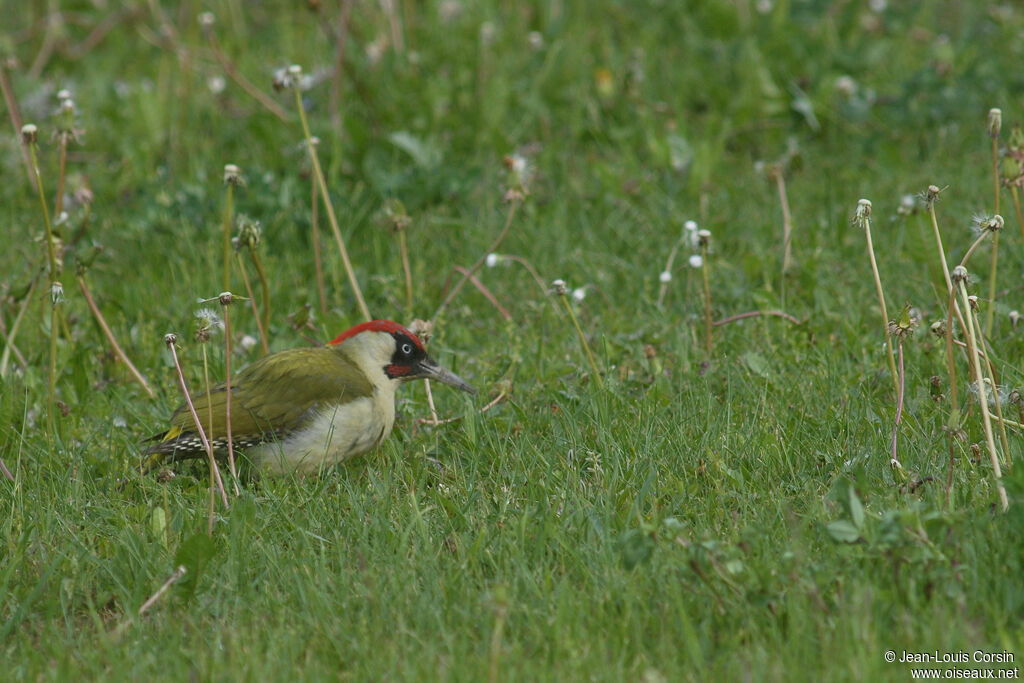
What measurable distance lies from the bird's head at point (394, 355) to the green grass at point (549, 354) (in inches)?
7.2

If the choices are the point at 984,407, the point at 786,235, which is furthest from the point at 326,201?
the point at 984,407

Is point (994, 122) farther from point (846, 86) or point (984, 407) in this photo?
point (846, 86)

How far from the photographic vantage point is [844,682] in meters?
2.75

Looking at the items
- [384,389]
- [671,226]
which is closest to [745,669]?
[384,389]

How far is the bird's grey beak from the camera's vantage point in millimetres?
4617

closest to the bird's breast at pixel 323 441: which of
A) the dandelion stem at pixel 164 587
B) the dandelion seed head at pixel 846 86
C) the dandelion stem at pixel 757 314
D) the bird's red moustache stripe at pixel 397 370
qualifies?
the bird's red moustache stripe at pixel 397 370

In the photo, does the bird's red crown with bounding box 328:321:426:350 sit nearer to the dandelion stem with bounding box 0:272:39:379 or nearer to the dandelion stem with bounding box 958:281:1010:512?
the dandelion stem with bounding box 0:272:39:379

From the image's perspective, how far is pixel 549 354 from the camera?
16.7 ft

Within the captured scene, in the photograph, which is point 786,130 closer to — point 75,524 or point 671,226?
point 671,226

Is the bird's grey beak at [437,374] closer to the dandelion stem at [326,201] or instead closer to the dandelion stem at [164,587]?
the dandelion stem at [326,201]

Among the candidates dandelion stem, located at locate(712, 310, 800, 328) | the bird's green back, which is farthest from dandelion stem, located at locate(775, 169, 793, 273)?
the bird's green back

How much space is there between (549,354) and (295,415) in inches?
47.7

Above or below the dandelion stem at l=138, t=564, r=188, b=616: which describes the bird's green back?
above

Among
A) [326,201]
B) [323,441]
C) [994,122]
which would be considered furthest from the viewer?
[326,201]
